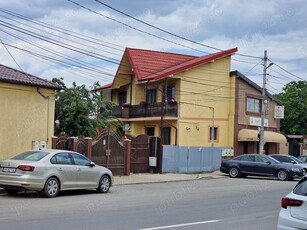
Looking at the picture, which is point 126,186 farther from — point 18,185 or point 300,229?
point 300,229

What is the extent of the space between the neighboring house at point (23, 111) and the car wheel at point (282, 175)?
40.1ft

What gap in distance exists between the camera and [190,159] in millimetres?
27438

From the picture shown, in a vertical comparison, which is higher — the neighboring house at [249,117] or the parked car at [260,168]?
the neighboring house at [249,117]

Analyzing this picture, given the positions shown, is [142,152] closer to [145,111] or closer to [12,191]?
[12,191]

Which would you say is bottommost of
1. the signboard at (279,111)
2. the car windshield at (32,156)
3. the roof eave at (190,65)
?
the car windshield at (32,156)

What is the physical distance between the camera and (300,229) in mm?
7105

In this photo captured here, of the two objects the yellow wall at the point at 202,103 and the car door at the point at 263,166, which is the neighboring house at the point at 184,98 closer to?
the yellow wall at the point at 202,103

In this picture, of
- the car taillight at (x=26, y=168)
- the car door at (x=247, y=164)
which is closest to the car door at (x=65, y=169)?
the car taillight at (x=26, y=168)

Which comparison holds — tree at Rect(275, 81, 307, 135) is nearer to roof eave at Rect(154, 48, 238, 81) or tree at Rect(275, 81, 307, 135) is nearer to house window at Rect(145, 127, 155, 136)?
roof eave at Rect(154, 48, 238, 81)

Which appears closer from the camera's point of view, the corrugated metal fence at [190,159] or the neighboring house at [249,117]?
the corrugated metal fence at [190,159]

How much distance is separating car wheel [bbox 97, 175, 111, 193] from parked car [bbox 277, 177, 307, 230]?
30.6 feet

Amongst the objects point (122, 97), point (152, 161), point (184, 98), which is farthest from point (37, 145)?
point (122, 97)

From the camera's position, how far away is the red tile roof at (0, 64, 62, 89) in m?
18.8

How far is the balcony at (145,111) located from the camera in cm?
3409
